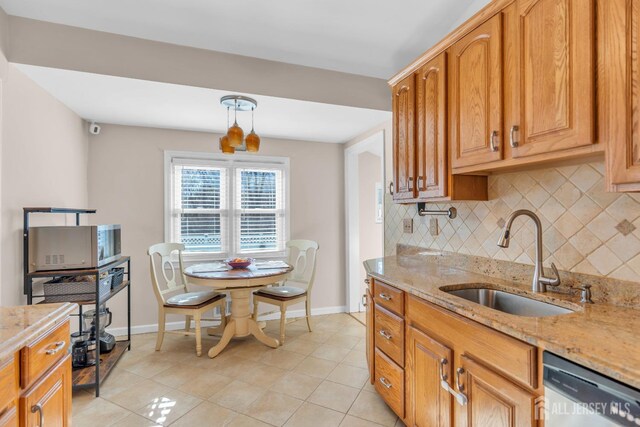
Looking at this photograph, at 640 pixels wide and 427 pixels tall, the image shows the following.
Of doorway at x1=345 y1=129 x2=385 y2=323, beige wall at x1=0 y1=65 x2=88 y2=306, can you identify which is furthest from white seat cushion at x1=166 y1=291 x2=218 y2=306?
doorway at x1=345 y1=129 x2=385 y2=323

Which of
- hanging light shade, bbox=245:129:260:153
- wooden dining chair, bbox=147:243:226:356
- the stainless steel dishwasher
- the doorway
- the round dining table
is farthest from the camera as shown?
the doorway

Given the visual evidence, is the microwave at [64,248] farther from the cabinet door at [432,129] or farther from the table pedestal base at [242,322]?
the cabinet door at [432,129]

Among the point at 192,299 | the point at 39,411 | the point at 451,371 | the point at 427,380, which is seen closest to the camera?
the point at 39,411

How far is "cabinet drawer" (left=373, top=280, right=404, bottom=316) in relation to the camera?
1781mm

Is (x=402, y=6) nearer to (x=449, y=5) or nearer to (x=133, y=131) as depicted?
(x=449, y=5)

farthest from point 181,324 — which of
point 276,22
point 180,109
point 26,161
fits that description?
point 276,22

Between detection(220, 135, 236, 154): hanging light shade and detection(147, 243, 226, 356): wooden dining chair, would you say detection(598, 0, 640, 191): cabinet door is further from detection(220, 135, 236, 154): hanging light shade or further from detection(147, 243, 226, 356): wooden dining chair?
detection(147, 243, 226, 356): wooden dining chair

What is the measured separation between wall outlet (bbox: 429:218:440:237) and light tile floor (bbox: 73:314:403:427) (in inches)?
49.0

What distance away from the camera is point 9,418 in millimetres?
995

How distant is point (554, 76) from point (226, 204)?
326cm

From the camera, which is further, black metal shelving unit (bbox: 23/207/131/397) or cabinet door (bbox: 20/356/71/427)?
black metal shelving unit (bbox: 23/207/131/397)

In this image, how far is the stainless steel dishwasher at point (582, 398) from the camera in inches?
30.1

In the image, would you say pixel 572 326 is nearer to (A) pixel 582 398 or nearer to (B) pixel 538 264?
(A) pixel 582 398

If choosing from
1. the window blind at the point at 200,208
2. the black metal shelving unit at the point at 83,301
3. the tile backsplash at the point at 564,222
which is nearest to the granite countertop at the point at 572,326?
the tile backsplash at the point at 564,222
